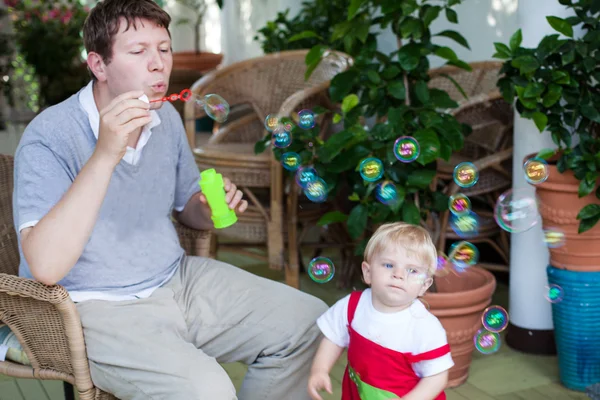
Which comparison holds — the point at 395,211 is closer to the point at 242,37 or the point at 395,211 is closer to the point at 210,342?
the point at 210,342

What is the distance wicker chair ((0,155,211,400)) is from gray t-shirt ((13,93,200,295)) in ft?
0.26

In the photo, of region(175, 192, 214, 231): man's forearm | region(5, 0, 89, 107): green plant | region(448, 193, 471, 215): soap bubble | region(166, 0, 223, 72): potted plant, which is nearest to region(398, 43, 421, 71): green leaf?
region(448, 193, 471, 215): soap bubble

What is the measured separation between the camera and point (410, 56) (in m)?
→ 2.44

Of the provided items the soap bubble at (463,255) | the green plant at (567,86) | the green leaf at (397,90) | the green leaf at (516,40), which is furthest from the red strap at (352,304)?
the green leaf at (516,40)

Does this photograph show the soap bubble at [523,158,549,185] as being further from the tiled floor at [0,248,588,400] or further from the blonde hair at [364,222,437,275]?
the tiled floor at [0,248,588,400]

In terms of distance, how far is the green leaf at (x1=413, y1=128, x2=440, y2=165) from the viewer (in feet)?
7.47

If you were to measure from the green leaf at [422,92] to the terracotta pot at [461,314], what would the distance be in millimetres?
586

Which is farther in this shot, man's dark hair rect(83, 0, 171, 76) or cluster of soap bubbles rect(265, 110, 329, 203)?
cluster of soap bubbles rect(265, 110, 329, 203)

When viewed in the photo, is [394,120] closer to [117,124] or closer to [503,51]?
[503,51]

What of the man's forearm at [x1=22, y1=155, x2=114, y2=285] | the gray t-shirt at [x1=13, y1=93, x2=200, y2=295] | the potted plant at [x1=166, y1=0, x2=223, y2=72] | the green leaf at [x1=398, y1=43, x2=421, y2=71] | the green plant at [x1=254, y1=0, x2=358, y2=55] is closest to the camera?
the man's forearm at [x1=22, y1=155, x2=114, y2=285]

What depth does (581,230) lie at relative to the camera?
224 cm

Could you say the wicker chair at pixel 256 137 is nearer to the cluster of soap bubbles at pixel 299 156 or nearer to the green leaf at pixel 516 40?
the cluster of soap bubbles at pixel 299 156

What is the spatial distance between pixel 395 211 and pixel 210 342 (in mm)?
883

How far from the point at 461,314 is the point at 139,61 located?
4.25 ft
